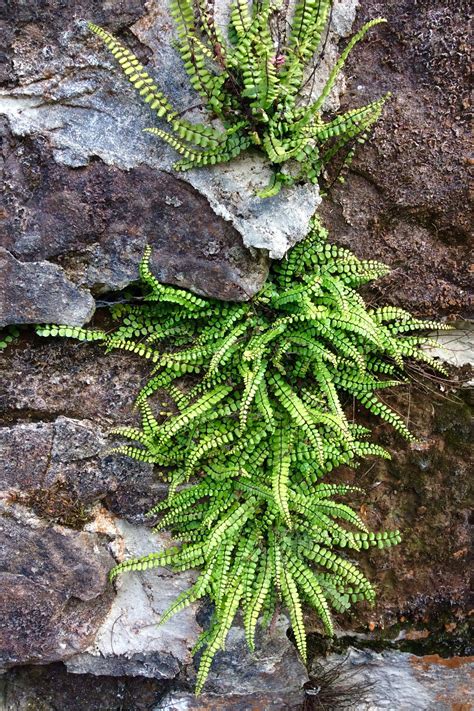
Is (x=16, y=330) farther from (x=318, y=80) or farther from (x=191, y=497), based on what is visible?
(x=318, y=80)

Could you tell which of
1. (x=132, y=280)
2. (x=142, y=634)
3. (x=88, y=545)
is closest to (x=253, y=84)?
(x=132, y=280)

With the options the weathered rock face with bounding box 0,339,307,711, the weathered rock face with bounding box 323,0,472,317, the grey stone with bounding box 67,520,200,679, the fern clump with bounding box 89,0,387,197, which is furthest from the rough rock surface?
the grey stone with bounding box 67,520,200,679

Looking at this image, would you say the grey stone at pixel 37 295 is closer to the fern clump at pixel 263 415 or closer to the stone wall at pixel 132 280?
the stone wall at pixel 132 280

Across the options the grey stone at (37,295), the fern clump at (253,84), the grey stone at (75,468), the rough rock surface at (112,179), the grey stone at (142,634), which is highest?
the fern clump at (253,84)

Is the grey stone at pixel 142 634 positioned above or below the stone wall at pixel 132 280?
below

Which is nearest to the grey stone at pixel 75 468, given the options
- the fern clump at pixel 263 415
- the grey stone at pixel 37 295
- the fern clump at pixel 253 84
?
the fern clump at pixel 263 415

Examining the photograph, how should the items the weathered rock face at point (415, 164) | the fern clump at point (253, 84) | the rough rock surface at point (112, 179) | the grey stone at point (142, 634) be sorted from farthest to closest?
the grey stone at point (142, 634)
the weathered rock face at point (415, 164)
the rough rock surface at point (112, 179)
the fern clump at point (253, 84)

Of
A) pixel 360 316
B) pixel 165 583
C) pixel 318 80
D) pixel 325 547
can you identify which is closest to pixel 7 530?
pixel 165 583
